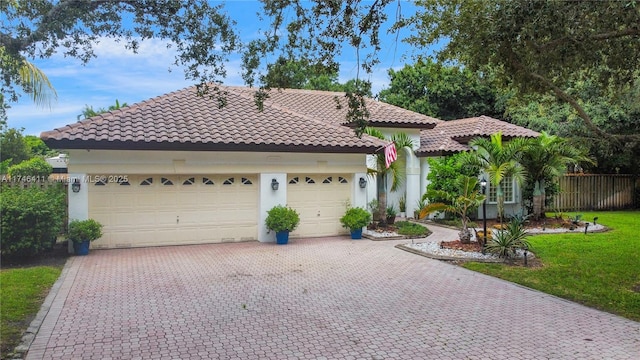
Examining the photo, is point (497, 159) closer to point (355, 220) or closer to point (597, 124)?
point (355, 220)

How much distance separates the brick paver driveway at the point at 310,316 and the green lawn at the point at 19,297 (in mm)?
319

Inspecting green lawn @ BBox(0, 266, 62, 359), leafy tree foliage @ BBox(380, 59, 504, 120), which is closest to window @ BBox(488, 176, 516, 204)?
leafy tree foliage @ BBox(380, 59, 504, 120)

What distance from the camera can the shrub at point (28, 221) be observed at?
10.9m

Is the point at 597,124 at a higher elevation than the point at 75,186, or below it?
higher

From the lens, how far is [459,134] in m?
21.2

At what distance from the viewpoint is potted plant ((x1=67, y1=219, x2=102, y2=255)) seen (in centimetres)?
1208

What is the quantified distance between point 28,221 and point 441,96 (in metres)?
26.4

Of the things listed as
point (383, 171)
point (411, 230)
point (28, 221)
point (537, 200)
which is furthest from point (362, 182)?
point (28, 221)

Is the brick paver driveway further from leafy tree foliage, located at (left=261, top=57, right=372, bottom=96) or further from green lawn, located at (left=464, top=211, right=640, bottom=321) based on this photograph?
leafy tree foliage, located at (left=261, top=57, right=372, bottom=96)

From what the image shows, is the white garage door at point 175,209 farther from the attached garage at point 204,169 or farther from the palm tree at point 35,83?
the palm tree at point 35,83

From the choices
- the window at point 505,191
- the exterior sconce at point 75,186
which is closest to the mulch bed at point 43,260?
the exterior sconce at point 75,186

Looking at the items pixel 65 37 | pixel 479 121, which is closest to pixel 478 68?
pixel 65 37

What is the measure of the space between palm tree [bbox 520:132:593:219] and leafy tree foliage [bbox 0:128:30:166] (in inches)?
1151

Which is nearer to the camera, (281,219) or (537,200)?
(281,219)
